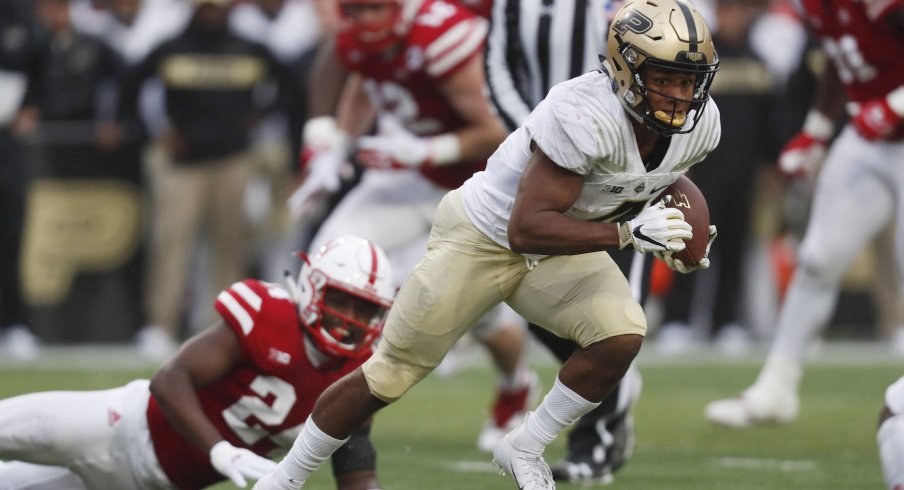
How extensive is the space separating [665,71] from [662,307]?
6.94 m

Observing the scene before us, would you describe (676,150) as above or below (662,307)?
above

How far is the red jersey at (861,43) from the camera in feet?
20.3

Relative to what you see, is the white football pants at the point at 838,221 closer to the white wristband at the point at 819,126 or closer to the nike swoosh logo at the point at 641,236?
the white wristband at the point at 819,126

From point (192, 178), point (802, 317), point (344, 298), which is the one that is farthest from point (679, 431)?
point (192, 178)

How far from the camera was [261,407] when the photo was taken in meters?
4.50

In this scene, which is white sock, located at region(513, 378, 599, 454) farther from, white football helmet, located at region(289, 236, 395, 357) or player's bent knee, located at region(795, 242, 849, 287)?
player's bent knee, located at region(795, 242, 849, 287)

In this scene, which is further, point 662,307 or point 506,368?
point 662,307

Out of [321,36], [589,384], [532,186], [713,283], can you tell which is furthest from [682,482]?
[321,36]

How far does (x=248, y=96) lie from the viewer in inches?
405

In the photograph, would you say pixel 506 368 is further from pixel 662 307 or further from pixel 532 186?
pixel 662 307

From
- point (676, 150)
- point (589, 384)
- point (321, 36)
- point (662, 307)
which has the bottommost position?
point (662, 307)

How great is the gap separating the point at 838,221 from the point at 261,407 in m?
2.79

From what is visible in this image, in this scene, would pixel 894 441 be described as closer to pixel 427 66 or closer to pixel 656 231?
pixel 656 231

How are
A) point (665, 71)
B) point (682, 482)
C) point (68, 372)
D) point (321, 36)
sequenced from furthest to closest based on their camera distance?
1. point (321, 36)
2. point (68, 372)
3. point (682, 482)
4. point (665, 71)
